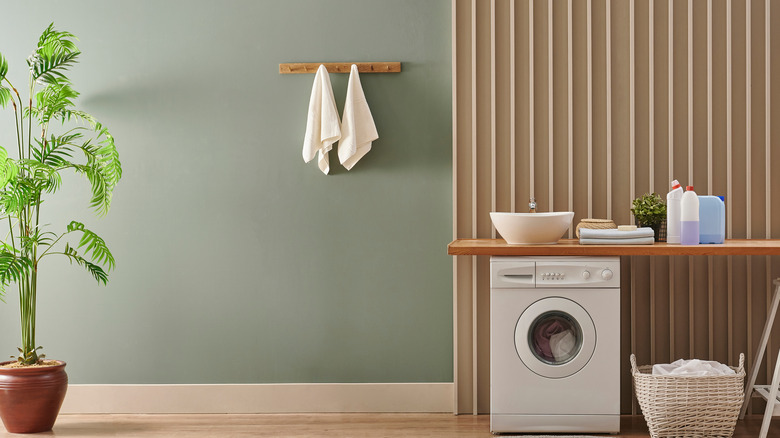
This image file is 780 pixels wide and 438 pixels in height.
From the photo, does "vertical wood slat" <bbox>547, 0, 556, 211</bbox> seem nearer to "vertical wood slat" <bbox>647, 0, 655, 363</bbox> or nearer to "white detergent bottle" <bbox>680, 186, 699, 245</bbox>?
"vertical wood slat" <bbox>647, 0, 655, 363</bbox>

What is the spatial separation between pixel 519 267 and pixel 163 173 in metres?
1.80

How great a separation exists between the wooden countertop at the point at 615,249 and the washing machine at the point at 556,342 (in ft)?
0.20

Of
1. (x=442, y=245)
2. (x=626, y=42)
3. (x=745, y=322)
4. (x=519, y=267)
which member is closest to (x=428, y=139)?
(x=442, y=245)

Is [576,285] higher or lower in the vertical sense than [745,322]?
higher

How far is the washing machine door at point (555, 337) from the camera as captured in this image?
2797 mm

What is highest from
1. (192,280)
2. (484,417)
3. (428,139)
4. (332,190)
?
(428,139)

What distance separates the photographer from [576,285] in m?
2.79

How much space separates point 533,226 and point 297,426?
1.41m

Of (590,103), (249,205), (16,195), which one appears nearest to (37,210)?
(16,195)

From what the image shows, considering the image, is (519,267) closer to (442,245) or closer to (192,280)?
(442,245)

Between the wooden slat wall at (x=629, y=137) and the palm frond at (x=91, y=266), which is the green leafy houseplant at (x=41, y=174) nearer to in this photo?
the palm frond at (x=91, y=266)

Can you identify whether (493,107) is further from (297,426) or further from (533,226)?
(297,426)

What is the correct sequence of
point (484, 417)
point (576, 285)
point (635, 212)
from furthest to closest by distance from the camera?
point (484, 417)
point (635, 212)
point (576, 285)

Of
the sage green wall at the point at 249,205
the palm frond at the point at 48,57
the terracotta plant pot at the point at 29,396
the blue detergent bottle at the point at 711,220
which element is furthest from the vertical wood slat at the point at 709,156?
the terracotta plant pot at the point at 29,396
